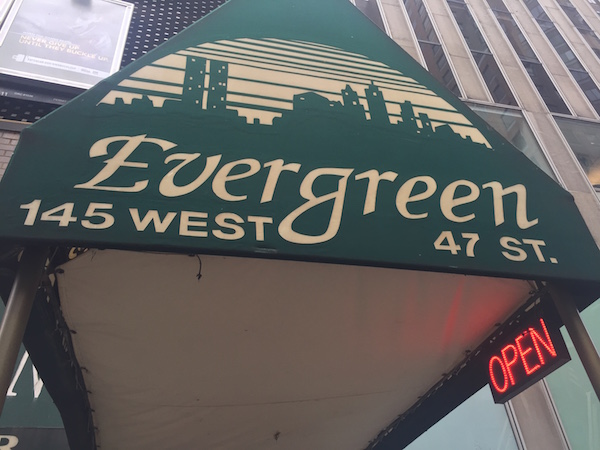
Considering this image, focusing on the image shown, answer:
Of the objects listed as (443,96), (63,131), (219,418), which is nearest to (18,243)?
(63,131)

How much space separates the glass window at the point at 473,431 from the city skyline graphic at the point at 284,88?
4.24 meters

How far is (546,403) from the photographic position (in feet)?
19.9

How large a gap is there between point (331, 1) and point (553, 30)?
1281 centimetres

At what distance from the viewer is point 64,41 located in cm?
704

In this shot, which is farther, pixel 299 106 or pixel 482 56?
pixel 482 56

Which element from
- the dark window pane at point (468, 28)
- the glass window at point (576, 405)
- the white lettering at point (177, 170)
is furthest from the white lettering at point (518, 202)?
the dark window pane at point (468, 28)

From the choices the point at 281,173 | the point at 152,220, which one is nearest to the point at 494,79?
the point at 281,173

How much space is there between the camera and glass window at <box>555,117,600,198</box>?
29.8 feet

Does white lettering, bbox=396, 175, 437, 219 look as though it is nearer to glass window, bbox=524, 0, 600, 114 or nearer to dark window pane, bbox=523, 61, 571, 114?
dark window pane, bbox=523, 61, 571, 114

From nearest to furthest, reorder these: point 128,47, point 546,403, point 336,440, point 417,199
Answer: point 417,199
point 336,440
point 546,403
point 128,47

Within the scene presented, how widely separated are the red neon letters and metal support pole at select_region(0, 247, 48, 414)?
2.70 metres

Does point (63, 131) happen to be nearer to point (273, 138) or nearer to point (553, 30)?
point (273, 138)

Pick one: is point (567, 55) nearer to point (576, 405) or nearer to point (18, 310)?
point (576, 405)

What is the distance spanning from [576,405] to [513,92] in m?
7.33
